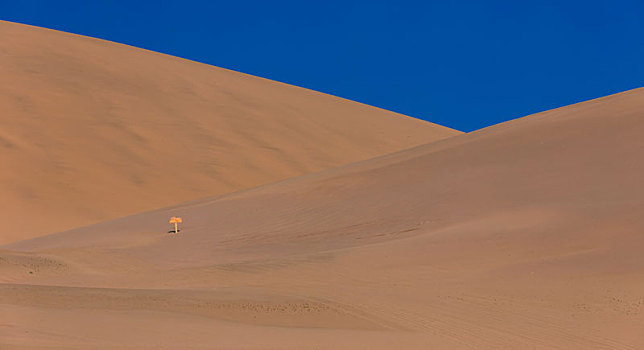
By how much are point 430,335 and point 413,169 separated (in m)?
12.4

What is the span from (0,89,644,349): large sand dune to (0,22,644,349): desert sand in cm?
4

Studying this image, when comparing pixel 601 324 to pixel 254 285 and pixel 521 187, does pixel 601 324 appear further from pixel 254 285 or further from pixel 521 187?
pixel 521 187

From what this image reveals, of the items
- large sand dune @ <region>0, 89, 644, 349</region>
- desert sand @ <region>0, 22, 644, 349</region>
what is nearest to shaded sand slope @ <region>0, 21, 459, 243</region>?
large sand dune @ <region>0, 89, 644, 349</region>

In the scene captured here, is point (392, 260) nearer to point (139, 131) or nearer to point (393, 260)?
point (393, 260)

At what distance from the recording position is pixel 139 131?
35.8 m

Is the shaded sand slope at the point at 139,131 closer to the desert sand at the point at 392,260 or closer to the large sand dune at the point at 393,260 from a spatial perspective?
the large sand dune at the point at 393,260

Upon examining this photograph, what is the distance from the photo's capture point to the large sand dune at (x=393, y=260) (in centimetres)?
821

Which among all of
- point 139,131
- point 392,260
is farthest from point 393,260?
point 139,131

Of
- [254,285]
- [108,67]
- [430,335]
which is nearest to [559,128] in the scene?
[254,285]

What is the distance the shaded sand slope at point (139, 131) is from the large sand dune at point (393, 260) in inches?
A: 259

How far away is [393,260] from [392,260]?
0.05 feet

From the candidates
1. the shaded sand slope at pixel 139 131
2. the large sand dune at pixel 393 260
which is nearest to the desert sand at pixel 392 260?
the large sand dune at pixel 393 260

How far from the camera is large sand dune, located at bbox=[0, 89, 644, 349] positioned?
8211 millimetres

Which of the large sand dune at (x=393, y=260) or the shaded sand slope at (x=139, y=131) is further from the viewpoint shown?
the shaded sand slope at (x=139, y=131)
